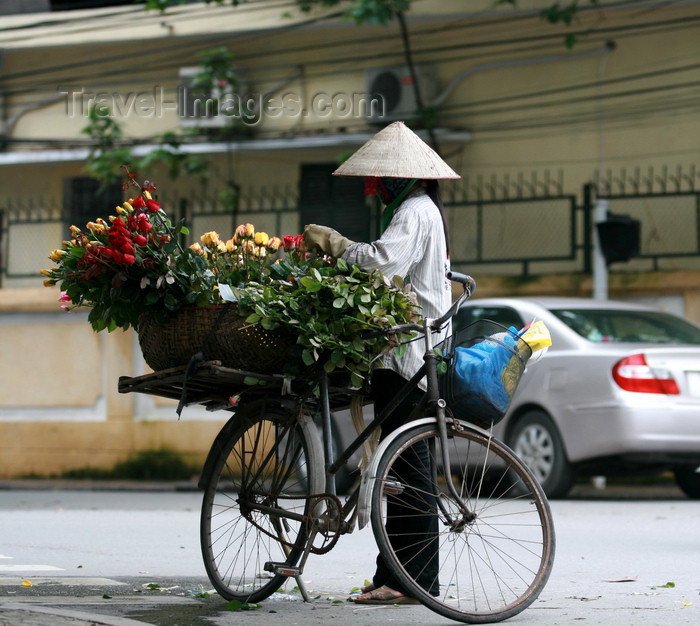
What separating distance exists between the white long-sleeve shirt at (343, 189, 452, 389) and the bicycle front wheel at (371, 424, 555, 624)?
1.11 feet

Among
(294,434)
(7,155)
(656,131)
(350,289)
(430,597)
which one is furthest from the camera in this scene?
(7,155)

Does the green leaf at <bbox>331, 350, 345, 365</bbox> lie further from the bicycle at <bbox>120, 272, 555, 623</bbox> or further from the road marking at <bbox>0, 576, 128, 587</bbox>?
the road marking at <bbox>0, 576, 128, 587</bbox>

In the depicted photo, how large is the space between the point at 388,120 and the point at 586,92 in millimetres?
2590

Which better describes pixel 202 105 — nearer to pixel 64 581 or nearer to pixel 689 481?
pixel 689 481

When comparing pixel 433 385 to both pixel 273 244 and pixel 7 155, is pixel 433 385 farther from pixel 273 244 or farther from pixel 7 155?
pixel 7 155

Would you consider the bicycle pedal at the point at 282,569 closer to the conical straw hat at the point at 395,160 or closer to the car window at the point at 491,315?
the conical straw hat at the point at 395,160

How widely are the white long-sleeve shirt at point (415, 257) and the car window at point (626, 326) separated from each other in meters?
5.17

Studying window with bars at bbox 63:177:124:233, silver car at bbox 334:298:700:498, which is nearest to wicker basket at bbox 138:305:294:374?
silver car at bbox 334:298:700:498

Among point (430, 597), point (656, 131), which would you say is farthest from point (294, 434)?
point (656, 131)

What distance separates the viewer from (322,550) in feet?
15.2

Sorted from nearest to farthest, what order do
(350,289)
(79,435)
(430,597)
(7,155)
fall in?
1. (430,597)
2. (350,289)
3. (79,435)
4. (7,155)

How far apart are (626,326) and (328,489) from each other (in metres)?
5.94

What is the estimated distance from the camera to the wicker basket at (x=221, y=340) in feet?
14.9

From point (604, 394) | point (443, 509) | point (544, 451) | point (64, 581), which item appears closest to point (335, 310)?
point (443, 509)
